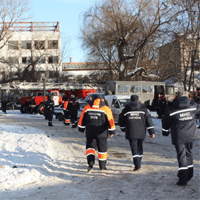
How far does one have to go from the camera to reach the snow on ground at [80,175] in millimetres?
5461

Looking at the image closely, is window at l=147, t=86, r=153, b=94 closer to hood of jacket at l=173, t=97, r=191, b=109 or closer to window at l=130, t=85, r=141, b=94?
window at l=130, t=85, r=141, b=94

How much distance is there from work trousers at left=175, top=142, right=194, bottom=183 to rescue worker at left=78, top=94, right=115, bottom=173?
1.69 metres

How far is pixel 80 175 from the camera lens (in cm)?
682

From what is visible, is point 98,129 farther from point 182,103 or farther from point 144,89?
point 144,89

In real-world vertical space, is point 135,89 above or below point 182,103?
above

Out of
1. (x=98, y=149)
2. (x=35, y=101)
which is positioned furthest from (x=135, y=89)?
(x=98, y=149)

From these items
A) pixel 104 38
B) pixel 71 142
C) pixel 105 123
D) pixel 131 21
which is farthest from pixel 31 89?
pixel 105 123

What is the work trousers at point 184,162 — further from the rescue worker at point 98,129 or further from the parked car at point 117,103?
the parked car at point 117,103

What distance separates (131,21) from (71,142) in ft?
76.8

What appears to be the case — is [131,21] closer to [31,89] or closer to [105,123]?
[31,89]

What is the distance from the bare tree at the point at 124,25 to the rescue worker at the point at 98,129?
25.8 metres

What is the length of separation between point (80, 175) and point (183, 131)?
2404 mm

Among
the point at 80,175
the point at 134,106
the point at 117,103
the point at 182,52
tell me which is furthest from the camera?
the point at 182,52

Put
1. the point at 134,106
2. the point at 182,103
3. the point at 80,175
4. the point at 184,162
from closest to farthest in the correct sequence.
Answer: the point at 184,162 → the point at 182,103 → the point at 80,175 → the point at 134,106
